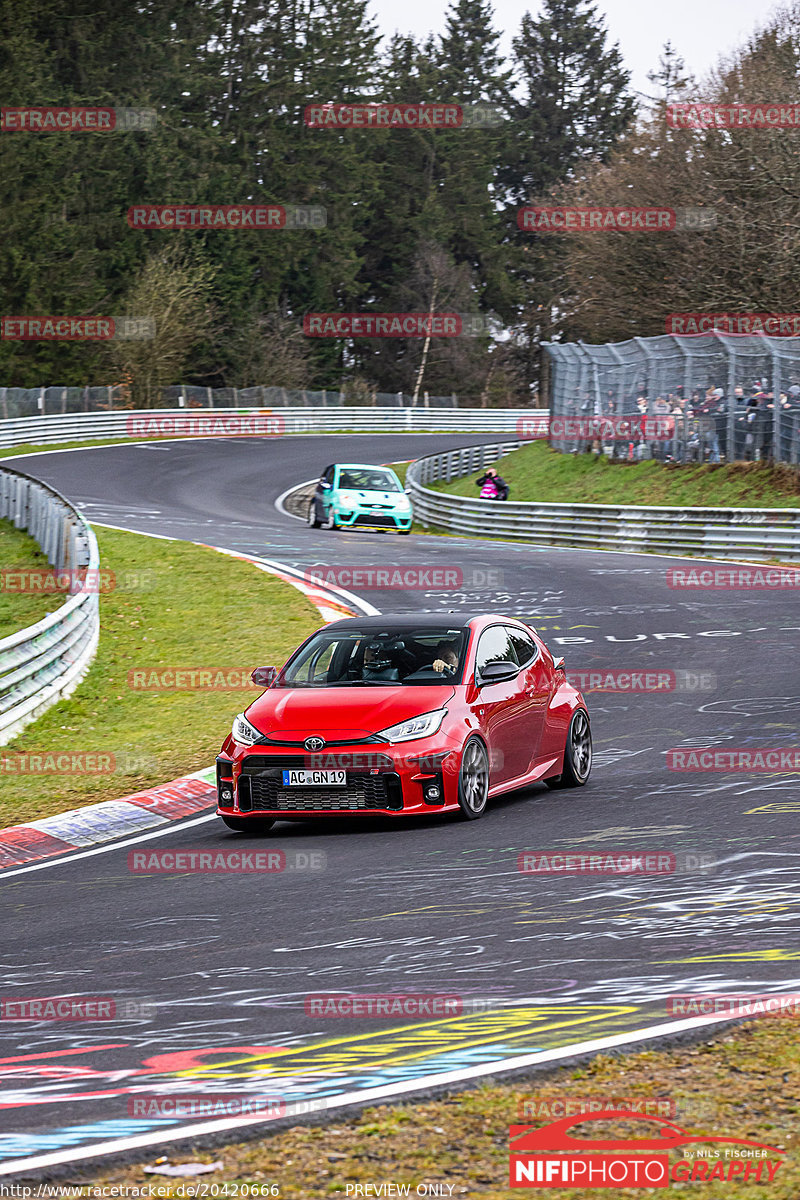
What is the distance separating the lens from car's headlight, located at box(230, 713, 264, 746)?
10656mm

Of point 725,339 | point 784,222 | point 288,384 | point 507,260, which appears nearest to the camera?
point 725,339

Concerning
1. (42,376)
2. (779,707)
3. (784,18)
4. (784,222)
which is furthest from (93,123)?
(779,707)

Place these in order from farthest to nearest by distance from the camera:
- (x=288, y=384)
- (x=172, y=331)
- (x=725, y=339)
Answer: (x=288, y=384)
(x=172, y=331)
(x=725, y=339)

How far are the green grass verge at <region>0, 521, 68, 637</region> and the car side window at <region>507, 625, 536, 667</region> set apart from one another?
999cm

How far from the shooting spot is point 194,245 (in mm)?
77750

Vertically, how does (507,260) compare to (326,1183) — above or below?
above

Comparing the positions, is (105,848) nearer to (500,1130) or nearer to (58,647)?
(58,647)

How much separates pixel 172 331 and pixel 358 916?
63678 mm

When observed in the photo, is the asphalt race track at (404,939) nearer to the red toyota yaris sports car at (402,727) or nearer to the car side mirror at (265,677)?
the red toyota yaris sports car at (402,727)

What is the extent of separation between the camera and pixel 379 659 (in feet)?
37.5

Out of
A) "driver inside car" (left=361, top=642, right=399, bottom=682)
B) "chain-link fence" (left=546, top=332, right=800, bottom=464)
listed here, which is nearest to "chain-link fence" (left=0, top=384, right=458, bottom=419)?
"chain-link fence" (left=546, top=332, right=800, bottom=464)

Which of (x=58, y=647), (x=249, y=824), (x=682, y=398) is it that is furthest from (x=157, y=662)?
(x=682, y=398)

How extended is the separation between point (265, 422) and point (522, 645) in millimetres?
53375

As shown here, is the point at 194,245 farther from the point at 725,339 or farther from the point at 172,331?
the point at 725,339
